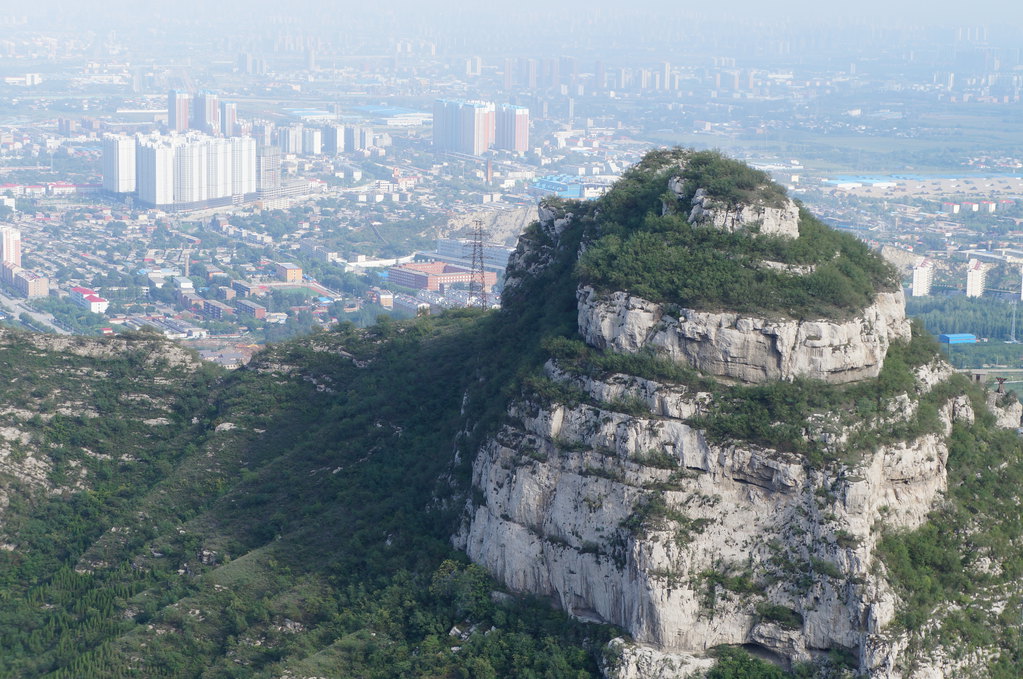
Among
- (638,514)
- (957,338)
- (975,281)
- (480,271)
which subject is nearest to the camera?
(638,514)

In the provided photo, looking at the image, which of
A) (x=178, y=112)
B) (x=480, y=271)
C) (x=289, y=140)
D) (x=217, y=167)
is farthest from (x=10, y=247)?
(x=178, y=112)

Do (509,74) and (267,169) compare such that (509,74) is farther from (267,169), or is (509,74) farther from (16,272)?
(16,272)

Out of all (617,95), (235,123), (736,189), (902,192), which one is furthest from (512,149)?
(736,189)

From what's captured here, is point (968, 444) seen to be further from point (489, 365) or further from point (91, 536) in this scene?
point (91, 536)

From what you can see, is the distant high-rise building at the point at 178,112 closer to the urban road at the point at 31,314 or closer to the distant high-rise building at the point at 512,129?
the distant high-rise building at the point at 512,129

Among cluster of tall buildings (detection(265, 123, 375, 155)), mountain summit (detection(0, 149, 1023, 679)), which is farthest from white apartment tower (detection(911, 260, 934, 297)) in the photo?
cluster of tall buildings (detection(265, 123, 375, 155))

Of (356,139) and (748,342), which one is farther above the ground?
(748,342)

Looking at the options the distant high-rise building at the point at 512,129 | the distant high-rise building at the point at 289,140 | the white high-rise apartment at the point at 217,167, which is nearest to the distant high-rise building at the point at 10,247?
the white high-rise apartment at the point at 217,167

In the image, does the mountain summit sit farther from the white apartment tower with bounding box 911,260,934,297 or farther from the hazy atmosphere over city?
the white apartment tower with bounding box 911,260,934,297
